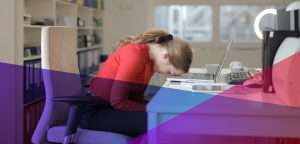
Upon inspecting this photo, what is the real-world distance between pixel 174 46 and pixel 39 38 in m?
1.81

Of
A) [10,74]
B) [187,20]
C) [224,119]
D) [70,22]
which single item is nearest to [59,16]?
[70,22]

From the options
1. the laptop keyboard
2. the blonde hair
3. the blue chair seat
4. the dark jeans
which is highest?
the blonde hair

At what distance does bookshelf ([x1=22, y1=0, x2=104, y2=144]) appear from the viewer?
3264 mm

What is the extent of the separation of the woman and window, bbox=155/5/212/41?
325cm

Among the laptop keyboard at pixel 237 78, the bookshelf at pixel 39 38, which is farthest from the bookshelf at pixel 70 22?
the laptop keyboard at pixel 237 78

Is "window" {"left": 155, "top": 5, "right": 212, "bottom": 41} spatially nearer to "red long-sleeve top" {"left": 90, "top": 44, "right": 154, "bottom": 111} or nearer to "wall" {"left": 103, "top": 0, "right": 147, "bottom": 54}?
"wall" {"left": 103, "top": 0, "right": 147, "bottom": 54}

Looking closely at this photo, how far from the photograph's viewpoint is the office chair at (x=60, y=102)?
6.82 feet

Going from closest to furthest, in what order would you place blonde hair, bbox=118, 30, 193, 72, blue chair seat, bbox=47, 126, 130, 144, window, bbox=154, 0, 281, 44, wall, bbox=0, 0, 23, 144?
1. blue chair seat, bbox=47, 126, 130, 144
2. blonde hair, bbox=118, 30, 193, 72
3. wall, bbox=0, 0, 23, 144
4. window, bbox=154, 0, 281, 44

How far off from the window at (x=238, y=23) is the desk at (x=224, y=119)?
3913mm

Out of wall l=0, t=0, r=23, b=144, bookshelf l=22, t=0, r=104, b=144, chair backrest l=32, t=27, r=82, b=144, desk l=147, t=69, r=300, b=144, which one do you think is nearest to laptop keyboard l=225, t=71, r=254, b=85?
desk l=147, t=69, r=300, b=144

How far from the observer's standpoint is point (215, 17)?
5465 mm

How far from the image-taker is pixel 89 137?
2.10 metres

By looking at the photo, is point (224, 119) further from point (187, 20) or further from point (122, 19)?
point (187, 20)

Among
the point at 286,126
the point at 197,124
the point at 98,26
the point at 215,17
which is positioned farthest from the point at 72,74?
the point at 215,17
